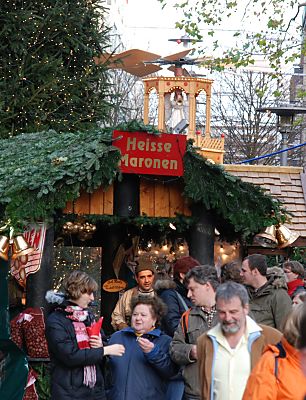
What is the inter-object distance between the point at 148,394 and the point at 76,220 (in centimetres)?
416

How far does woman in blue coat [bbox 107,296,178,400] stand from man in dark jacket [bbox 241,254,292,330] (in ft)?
4.50

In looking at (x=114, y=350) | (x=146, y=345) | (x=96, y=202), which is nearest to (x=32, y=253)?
(x=96, y=202)

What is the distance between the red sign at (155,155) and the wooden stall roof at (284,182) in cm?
595

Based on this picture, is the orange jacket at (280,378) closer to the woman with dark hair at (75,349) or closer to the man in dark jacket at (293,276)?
the woman with dark hair at (75,349)

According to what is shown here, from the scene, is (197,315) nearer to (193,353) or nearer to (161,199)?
(193,353)

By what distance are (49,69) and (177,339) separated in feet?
46.2

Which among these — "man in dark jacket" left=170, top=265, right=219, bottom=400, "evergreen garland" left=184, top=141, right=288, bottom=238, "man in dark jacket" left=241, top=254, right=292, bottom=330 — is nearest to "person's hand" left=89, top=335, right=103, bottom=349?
"man in dark jacket" left=170, top=265, right=219, bottom=400

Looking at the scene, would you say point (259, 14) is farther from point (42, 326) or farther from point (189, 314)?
point (189, 314)

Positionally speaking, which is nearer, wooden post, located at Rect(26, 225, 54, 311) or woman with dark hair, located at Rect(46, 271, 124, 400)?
woman with dark hair, located at Rect(46, 271, 124, 400)

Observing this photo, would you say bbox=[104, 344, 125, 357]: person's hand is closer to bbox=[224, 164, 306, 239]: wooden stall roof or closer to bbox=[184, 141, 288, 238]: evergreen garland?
bbox=[184, 141, 288, 238]: evergreen garland

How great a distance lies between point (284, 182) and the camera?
19016mm

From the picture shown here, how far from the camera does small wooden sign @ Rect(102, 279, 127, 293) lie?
14.6 metres

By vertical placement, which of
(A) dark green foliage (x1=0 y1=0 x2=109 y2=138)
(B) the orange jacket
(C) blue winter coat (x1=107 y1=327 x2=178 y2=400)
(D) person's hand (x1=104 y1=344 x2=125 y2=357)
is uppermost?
(A) dark green foliage (x1=0 y1=0 x2=109 y2=138)

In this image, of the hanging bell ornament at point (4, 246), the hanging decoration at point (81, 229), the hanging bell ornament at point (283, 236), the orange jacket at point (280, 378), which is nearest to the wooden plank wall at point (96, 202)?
the hanging decoration at point (81, 229)
